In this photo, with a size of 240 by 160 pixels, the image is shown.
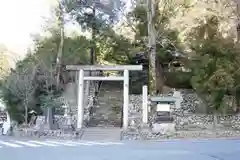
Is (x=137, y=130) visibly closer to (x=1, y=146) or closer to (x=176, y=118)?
(x=176, y=118)

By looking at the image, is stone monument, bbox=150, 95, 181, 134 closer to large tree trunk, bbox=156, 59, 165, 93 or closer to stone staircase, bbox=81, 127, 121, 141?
stone staircase, bbox=81, 127, 121, 141

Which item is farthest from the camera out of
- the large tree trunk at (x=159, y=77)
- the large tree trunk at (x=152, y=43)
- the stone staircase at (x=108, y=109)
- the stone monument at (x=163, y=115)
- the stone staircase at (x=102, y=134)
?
the large tree trunk at (x=159, y=77)

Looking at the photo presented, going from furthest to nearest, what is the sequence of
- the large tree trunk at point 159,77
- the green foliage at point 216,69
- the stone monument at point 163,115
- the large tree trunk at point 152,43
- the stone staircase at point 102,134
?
the large tree trunk at point 159,77, the large tree trunk at point 152,43, the green foliage at point 216,69, the stone monument at point 163,115, the stone staircase at point 102,134

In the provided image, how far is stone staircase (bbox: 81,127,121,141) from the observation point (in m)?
15.2

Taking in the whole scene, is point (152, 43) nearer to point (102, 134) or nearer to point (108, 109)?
point (108, 109)

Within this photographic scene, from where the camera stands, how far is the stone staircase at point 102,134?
1517 centimetres

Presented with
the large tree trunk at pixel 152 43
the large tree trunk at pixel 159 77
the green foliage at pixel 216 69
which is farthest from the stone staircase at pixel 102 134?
the large tree trunk at pixel 159 77

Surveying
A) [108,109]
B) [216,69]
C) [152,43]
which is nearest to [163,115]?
[216,69]

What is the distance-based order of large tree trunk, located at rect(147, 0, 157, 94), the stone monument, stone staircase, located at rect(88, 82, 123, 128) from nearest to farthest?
the stone monument, stone staircase, located at rect(88, 82, 123, 128), large tree trunk, located at rect(147, 0, 157, 94)

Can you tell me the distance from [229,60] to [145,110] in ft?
15.5

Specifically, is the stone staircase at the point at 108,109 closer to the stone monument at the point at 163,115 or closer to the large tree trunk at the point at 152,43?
the stone monument at the point at 163,115

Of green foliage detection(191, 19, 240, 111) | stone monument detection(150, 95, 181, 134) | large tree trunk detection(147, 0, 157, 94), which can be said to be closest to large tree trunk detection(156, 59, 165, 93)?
large tree trunk detection(147, 0, 157, 94)

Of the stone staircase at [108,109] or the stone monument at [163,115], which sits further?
the stone staircase at [108,109]

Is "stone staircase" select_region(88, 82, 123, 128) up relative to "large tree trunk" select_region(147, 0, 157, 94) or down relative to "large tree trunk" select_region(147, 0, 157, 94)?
down
